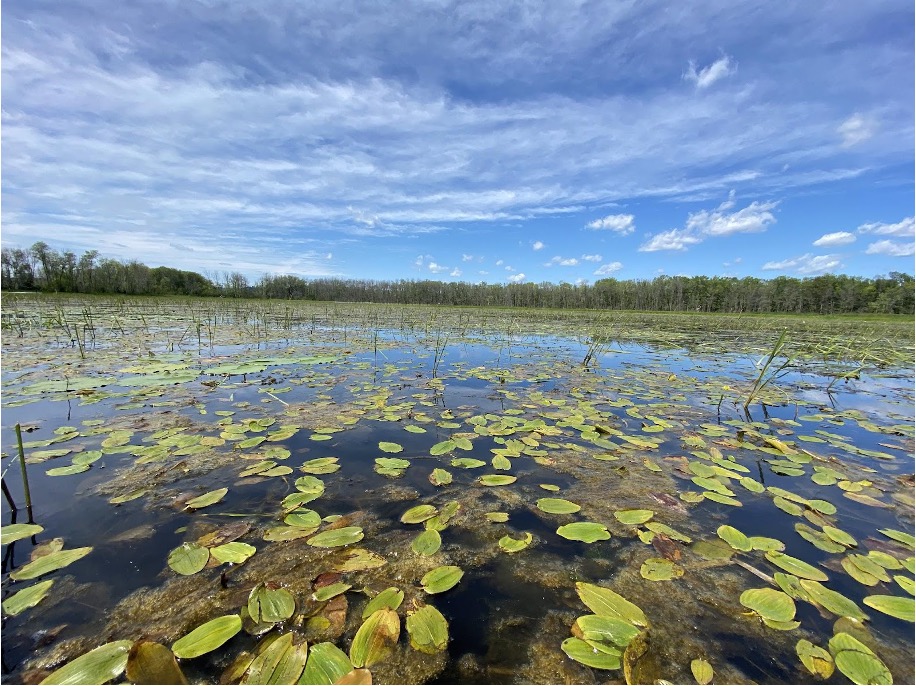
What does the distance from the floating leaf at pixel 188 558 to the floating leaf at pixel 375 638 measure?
979 millimetres

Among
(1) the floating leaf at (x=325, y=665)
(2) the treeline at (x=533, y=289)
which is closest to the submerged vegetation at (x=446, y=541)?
(1) the floating leaf at (x=325, y=665)

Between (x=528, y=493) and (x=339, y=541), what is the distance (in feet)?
4.48

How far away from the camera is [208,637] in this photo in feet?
4.56

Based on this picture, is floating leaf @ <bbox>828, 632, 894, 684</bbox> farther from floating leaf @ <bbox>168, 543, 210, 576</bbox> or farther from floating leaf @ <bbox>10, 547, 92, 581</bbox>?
floating leaf @ <bbox>10, 547, 92, 581</bbox>

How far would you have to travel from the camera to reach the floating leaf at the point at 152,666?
1251mm

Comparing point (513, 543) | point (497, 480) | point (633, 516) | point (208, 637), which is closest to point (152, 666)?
point (208, 637)

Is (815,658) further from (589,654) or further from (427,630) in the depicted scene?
(427,630)

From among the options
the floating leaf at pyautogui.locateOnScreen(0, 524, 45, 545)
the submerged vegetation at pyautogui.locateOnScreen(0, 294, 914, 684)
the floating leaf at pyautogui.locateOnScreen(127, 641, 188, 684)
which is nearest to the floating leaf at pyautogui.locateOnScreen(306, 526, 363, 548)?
the submerged vegetation at pyautogui.locateOnScreen(0, 294, 914, 684)

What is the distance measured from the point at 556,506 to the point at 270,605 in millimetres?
1732

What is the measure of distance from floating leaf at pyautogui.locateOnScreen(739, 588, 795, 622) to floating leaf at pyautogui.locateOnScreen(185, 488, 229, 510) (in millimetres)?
3037

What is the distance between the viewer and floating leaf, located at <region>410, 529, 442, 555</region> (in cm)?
198

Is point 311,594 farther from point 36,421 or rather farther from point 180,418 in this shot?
point 36,421

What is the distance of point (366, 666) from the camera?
4.35 feet

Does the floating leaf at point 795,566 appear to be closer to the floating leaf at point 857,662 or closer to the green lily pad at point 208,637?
the floating leaf at point 857,662
